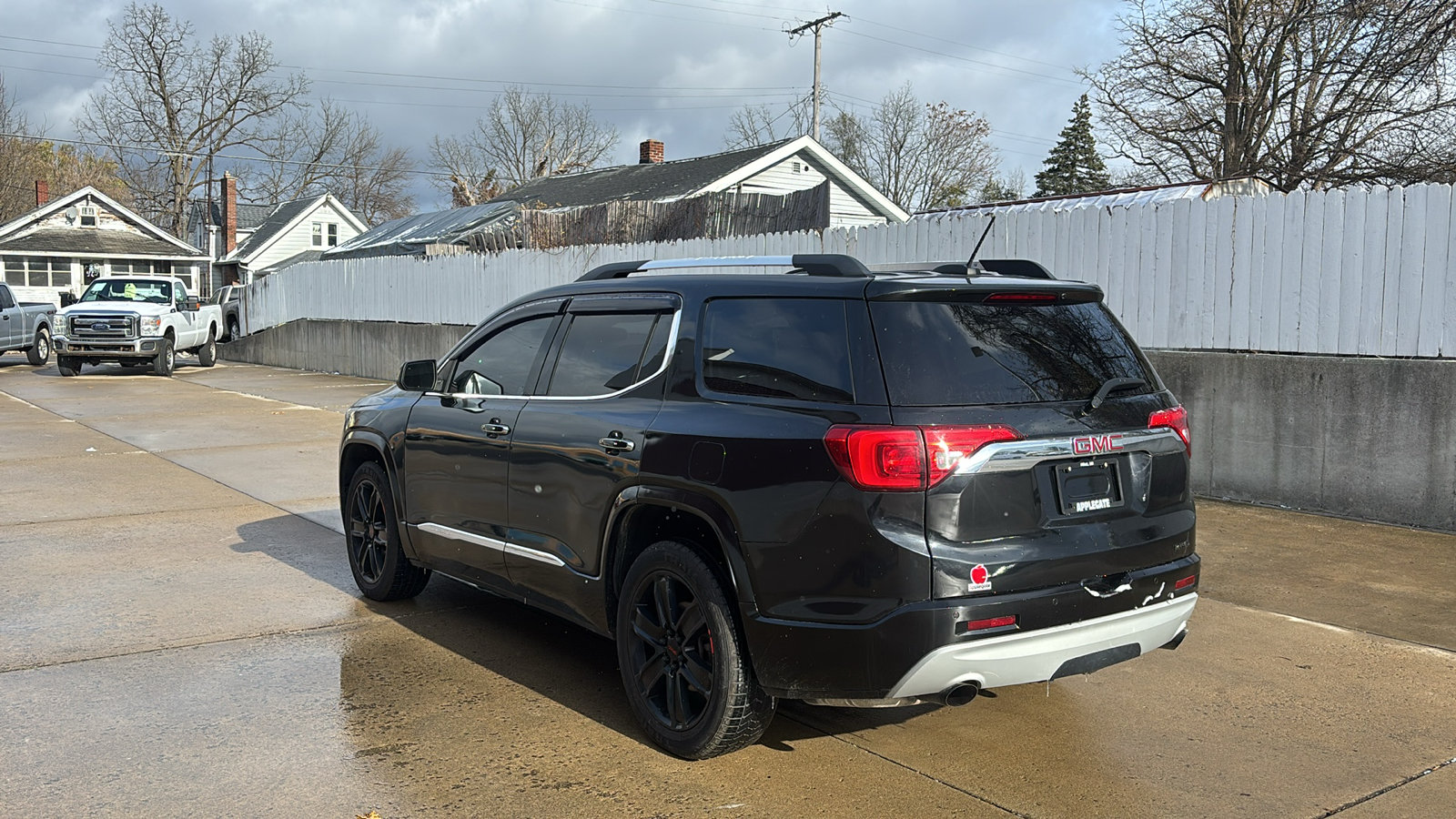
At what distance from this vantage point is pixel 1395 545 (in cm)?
773

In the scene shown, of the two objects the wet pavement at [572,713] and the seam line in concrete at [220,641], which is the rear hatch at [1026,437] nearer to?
the wet pavement at [572,713]

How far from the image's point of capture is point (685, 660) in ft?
14.2

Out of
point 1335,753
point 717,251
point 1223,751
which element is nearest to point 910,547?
point 1223,751

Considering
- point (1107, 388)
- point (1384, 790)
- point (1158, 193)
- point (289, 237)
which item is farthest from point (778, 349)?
point (289, 237)

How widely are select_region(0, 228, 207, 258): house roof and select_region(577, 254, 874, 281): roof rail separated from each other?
5423 cm

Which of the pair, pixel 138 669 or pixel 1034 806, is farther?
pixel 138 669

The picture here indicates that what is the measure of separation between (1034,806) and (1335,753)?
1.28 meters

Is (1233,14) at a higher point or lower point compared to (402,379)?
higher

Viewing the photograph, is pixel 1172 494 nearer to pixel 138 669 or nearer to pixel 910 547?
pixel 910 547

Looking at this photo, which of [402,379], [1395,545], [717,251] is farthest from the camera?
[717,251]

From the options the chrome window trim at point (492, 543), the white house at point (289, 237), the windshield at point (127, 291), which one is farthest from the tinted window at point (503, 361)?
the white house at point (289, 237)

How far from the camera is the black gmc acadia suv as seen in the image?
379cm

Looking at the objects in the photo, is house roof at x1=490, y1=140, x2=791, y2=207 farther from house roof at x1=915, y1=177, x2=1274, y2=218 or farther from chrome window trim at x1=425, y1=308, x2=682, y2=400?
chrome window trim at x1=425, y1=308, x2=682, y2=400

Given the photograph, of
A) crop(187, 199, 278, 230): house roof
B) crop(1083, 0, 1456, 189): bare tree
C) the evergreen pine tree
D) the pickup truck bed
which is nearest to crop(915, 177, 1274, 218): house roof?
crop(1083, 0, 1456, 189): bare tree
